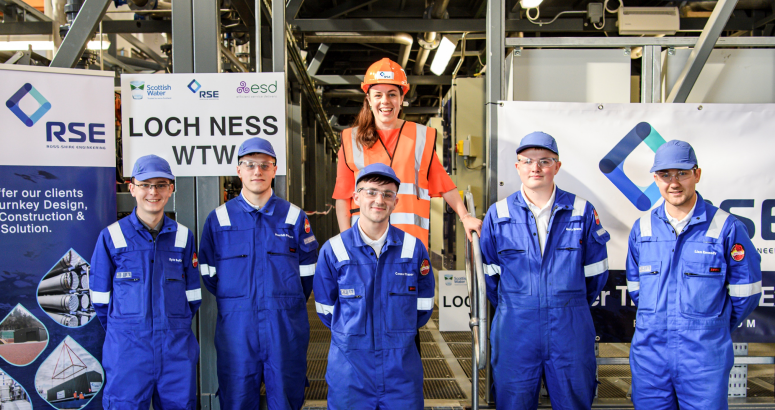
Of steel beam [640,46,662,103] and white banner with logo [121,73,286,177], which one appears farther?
steel beam [640,46,662,103]

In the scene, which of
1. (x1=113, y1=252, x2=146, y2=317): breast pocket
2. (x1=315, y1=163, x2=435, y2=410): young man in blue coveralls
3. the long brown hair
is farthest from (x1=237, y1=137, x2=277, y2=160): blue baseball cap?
(x1=113, y1=252, x2=146, y2=317): breast pocket

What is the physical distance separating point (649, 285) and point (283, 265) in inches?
74.2

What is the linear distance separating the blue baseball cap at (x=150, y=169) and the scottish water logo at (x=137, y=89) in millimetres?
635

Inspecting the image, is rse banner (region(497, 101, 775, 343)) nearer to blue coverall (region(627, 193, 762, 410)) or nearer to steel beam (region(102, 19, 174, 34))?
blue coverall (region(627, 193, 762, 410))

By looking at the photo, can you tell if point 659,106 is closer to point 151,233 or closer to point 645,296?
point 645,296

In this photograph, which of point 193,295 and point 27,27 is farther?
point 27,27

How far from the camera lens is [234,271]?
2469mm

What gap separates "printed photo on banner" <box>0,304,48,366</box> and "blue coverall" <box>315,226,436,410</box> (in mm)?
1771

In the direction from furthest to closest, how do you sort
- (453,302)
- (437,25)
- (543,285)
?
(437,25)
(453,302)
(543,285)

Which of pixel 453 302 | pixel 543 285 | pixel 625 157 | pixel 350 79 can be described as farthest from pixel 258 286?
pixel 350 79

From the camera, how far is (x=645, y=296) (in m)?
2.39

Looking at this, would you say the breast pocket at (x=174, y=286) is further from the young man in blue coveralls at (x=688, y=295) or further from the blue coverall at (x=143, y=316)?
the young man in blue coveralls at (x=688, y=295)

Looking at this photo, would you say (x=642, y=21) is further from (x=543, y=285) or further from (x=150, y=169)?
(x=150, y=169)

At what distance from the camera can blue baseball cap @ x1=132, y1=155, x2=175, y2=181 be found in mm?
2379
